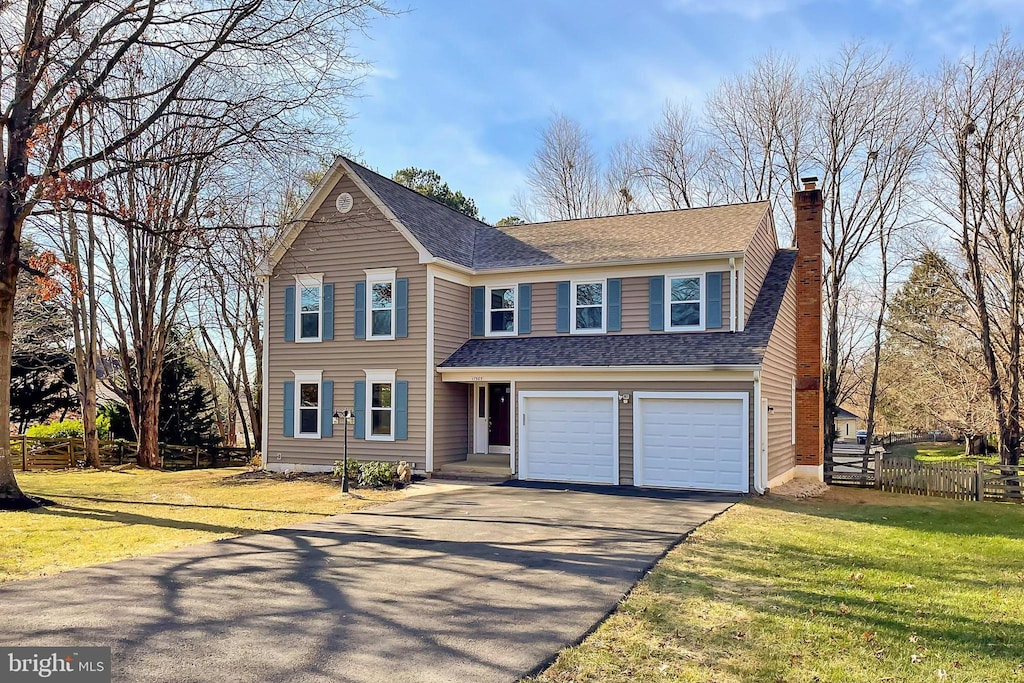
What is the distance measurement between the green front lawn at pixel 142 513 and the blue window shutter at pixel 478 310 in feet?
18.6

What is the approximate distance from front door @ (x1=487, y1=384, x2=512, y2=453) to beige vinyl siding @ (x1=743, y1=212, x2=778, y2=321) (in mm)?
6571

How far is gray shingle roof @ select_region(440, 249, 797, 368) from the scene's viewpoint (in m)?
16.3

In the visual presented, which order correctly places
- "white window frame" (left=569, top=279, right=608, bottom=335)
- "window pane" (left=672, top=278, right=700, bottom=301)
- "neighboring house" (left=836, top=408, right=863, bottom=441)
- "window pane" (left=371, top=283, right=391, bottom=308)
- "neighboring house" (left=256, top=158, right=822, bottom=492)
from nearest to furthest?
"neighboring house" (left=256, top=158, right=822, bottom=492), "window pane" (left=672, top=278, right=700, bottom=301), "white window frame" (left=569, top=279, right=608, bottom=335), "window pane" (left=371, top=283, right=391, bottom=308), "neighboring house" (left=836, top=408, right=863, bottom=441)

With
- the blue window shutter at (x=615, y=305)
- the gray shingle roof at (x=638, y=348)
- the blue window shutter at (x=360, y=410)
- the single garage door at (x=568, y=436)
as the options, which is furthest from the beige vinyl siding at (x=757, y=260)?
the blue window shutter at (x=360, y=410)

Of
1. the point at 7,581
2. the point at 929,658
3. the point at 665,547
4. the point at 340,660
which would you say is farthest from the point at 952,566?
the point at 7,581

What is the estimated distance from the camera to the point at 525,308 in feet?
64.6

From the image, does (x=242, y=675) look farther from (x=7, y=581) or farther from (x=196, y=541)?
(x=196, y=541)

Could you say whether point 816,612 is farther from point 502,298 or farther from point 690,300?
point 502,298

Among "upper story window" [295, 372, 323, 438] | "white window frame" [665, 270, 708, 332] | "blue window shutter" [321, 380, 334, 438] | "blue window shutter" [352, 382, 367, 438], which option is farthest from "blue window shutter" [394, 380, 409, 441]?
"white window frame" [665, 270, 708, 332]

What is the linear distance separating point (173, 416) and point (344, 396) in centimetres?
1179

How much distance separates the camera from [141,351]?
24281mm

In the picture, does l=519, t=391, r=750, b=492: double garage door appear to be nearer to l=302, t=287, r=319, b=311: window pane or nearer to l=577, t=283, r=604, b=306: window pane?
l=577, t=283, r=604, b=306: window pane

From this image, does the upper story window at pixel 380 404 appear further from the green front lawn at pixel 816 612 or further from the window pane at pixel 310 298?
the green front lawn at pixel 816 612

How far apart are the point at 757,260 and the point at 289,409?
42.7 feet
